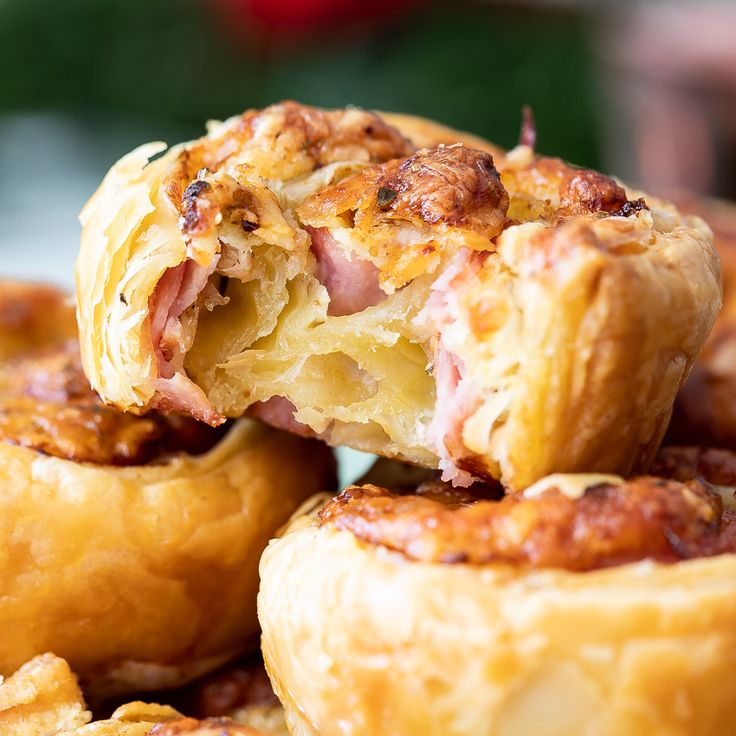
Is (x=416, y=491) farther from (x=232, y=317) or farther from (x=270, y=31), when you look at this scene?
(x=270, y=31)

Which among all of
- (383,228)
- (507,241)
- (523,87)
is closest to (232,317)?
(383,228)

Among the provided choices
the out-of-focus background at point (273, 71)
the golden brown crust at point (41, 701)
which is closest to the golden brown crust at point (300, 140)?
the golden brown crust at point (41, 701)

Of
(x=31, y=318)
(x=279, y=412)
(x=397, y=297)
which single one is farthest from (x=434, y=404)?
(x=31, y=318)

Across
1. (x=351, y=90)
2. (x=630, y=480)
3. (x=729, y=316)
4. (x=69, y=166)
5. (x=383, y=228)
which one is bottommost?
(x=69, y=166)

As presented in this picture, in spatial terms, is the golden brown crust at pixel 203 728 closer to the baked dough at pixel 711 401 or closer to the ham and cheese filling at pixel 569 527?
the ham and cheese filling at pixel 569 527

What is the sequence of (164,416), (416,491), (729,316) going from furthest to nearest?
(729,316), (164,416), (416,491)

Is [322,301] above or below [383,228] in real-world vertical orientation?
below

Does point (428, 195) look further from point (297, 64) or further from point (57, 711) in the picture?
point (297, 64)
